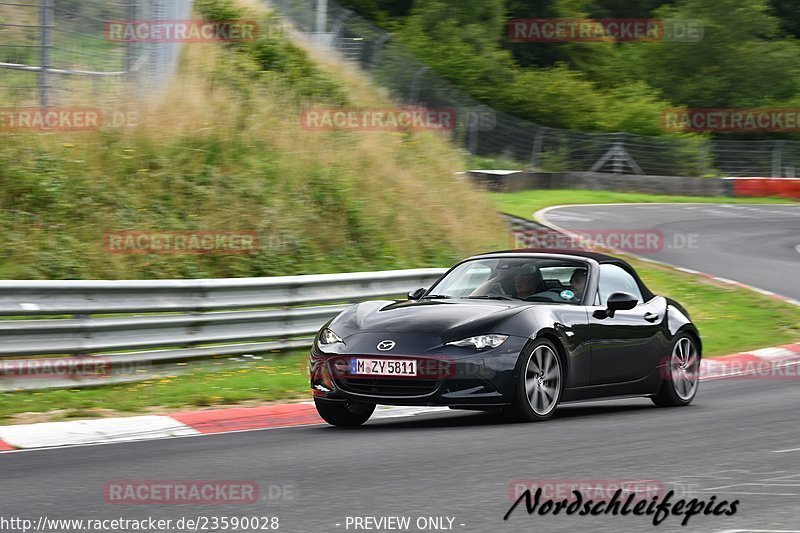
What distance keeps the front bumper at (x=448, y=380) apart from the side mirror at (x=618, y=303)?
4.18 feet

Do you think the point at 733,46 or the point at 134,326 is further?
the point at 733,46

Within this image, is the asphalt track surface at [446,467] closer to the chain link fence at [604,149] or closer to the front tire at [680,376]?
the front tire at [680,376]

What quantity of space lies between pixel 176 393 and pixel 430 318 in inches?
110

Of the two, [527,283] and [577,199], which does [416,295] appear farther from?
[577,199]

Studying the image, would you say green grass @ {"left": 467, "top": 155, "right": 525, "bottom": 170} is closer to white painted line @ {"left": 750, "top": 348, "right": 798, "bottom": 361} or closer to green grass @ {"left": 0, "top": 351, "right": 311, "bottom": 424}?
white painted line @ {"left": 750, "top": 348, "right": 798, "bottom": 361}

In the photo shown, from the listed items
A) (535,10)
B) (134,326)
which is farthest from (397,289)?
(535,10)

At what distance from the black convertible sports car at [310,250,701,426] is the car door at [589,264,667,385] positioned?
0.04ft

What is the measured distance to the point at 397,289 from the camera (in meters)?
14.4

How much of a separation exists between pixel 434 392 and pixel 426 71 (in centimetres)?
2700

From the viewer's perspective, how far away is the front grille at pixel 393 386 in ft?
28.6

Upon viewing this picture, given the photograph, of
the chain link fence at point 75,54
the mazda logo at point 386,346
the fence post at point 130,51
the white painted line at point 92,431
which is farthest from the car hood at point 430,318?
the fence post at point 130,51

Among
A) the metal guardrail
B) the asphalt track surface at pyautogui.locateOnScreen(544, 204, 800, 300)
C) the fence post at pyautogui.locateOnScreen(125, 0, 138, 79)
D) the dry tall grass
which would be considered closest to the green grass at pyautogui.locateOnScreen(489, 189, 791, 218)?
the asphalt track surface at pyautogui.locateOnScreen(544, 204, 800, 300)

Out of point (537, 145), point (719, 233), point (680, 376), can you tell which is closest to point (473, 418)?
point (680, 376)

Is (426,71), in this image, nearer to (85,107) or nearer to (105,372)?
(85,107)
